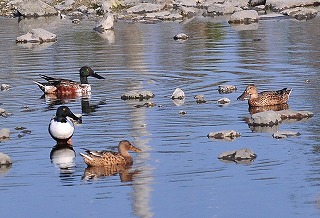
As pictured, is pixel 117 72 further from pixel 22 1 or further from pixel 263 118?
pixel 22 1

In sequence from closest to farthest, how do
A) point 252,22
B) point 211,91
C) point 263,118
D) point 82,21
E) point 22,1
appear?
point 263,118 → point 211,91 → point 252,22 → point 82,21 → point 22,1

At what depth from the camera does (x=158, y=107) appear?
63.9ft

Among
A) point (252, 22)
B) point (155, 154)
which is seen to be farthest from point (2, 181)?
point (252, 22)

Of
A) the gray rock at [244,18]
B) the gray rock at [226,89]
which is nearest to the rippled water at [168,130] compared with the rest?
the gray rock at [226,89]

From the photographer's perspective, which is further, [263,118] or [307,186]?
[263,118]

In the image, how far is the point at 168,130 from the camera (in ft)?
56.2

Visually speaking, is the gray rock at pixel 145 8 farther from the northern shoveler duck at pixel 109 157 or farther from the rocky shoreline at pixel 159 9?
the northern shoveler duck at pixel 109 157

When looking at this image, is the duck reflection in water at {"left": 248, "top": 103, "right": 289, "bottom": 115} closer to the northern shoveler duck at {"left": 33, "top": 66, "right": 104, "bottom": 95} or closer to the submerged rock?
the submerged rock

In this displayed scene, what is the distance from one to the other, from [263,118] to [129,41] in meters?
14.8

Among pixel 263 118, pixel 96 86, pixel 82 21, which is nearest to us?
pixel 263 118

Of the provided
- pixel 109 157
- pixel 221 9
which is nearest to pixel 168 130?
pixel 109 157

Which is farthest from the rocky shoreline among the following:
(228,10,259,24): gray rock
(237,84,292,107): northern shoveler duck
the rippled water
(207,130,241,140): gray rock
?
(207,130,241,140): gray rock

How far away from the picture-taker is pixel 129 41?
1249 inches

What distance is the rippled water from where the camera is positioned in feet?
41.7
